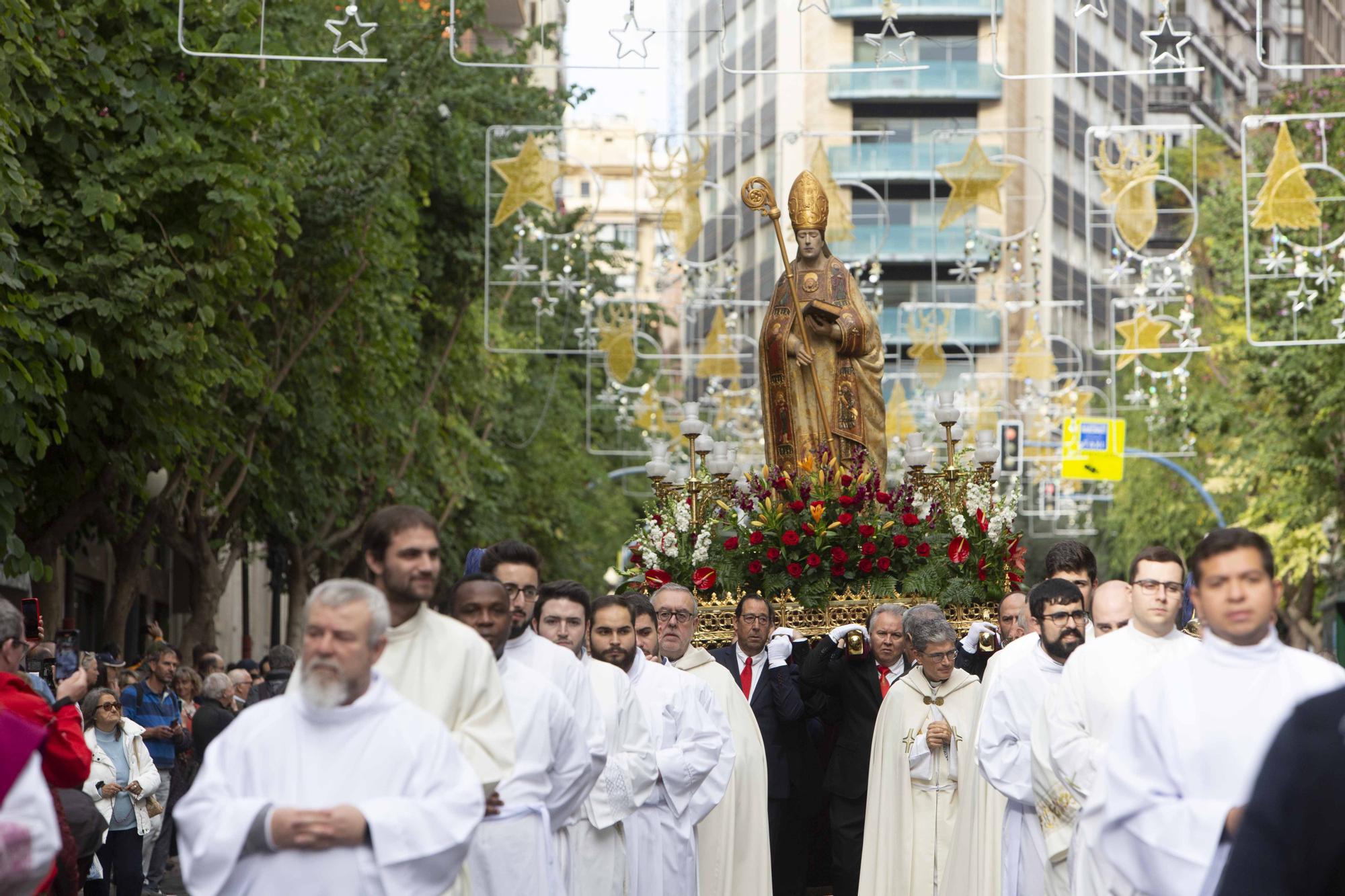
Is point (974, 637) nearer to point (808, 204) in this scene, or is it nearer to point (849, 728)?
point (849, 728)

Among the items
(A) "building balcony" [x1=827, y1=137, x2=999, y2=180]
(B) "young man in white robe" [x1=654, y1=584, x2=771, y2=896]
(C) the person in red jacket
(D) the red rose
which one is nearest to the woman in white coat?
(B) "young man in white robe" [x1=654, y1=584, x2=771, y2=896]

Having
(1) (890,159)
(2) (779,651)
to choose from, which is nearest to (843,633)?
(2) (779,651)

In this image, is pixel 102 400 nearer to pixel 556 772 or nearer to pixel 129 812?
pixel 129 812

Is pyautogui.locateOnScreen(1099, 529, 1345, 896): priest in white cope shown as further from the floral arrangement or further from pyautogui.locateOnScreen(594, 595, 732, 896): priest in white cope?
the floral arrangement

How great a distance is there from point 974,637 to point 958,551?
1394mm

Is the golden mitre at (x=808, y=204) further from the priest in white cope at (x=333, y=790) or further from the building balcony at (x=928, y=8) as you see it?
the building balcony at (x=928, y=8)

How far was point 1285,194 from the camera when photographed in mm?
18953

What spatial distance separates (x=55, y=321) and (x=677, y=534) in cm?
513

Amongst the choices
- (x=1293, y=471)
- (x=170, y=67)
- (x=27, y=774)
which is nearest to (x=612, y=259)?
(x=1293, y=471)

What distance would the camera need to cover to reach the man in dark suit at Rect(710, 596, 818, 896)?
13406mm

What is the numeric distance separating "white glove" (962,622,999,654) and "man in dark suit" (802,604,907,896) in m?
0.56

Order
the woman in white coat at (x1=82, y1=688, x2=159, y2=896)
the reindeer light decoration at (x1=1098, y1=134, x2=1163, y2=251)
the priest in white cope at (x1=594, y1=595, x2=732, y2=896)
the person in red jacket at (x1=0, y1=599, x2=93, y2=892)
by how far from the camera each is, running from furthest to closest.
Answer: the reindeer light decoration at (x1=1098, y1=134, x2=1163, y2=251), the woman in white coat at (x1=82, y1=688, x2=159, y2=896), the priest in white cope at (x1=594, y1=595, x2=732, y2=896), the person in red jacket at (x1=0, y1=599, x2=93, y2=892)

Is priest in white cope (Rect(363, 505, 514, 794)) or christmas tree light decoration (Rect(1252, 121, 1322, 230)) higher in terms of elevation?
christmas tree light decoration (Rect(1252, 121, 1322, 230))

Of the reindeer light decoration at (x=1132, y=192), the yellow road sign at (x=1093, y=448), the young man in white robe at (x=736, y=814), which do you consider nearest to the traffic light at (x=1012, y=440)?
the yellow road sign at (x=1093, y=448)
